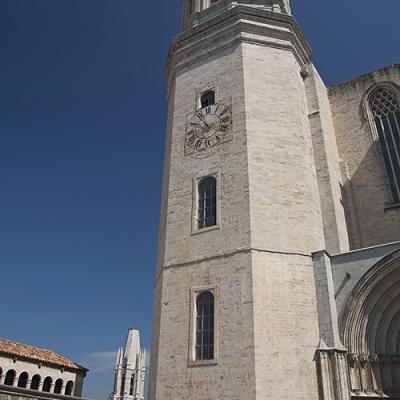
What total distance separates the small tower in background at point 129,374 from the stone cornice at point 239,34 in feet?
105

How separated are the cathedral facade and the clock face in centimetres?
4

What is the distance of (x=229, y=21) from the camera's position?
16.5 m

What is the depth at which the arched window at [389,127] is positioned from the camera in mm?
15641

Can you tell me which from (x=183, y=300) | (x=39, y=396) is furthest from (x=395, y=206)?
(x=39, y=396)

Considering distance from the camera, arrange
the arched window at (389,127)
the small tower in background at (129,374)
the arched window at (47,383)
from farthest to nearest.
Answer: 1. the small tower in background at (129,374)
2. the arched window at (47,383)
3. the arched window at (389,127)

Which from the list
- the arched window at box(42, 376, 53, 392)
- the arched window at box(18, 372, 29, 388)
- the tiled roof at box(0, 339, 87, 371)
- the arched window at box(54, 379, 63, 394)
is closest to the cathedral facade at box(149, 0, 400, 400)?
the tiled roof at box(0, 339, 87, 371)

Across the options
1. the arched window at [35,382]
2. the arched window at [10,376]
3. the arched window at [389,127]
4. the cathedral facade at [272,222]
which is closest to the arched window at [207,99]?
the cathedral facade at [272,222]

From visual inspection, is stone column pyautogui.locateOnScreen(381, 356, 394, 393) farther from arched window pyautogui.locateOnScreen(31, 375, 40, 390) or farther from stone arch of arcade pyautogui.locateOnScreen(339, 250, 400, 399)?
arched window pyautogui.locateOnScreen(31, 375, 40, 390)

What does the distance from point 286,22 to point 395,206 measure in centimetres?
806

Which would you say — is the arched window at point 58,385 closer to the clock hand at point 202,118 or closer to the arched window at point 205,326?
the arched window at point 205,326

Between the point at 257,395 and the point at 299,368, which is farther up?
the point at 299,368

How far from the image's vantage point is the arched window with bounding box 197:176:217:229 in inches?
527

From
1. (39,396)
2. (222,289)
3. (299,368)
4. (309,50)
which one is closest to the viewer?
(39,396)

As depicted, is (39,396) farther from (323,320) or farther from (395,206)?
(395,206)
